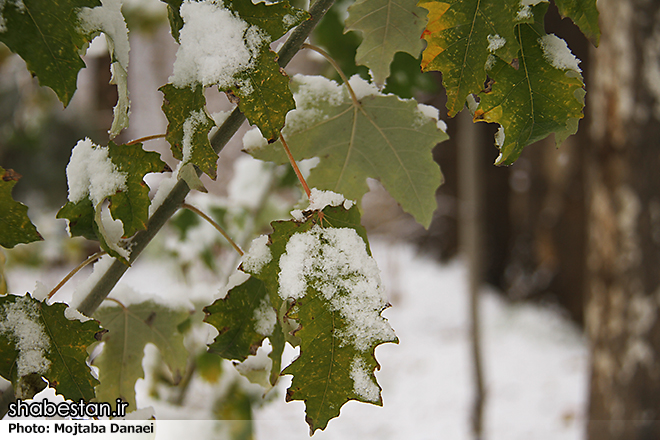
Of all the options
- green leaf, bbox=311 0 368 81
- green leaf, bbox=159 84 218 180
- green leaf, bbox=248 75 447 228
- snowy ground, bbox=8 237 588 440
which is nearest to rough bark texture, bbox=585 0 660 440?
snowy ground, bbox=8 237 588 440

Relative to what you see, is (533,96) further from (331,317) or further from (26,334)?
Answer: (26,334)

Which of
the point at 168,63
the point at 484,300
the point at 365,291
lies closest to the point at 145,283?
the point at 168,63

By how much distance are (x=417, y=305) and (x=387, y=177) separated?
3607 mm

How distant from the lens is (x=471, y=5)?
1.00 feet

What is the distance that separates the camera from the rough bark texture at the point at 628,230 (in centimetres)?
155

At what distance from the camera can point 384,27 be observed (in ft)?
1.44

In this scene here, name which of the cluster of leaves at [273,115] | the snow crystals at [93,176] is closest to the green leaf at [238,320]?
the cluster of leaves at [273,115]

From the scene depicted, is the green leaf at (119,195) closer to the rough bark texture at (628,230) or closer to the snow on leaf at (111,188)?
the snow on leaf at (111,188)

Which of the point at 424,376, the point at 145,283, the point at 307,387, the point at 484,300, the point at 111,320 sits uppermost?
the point at 145,283

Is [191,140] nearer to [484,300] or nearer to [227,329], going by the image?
[227,329]

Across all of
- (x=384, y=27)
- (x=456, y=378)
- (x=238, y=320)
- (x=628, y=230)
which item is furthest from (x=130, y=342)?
(x=456, y=378)

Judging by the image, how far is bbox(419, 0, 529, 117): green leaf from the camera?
30 centimetres

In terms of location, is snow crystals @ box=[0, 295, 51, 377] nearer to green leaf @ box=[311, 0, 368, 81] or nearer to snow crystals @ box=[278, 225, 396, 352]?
snow crystals @ box=[278, 225, 396, 352]

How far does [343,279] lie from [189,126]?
0.14m
